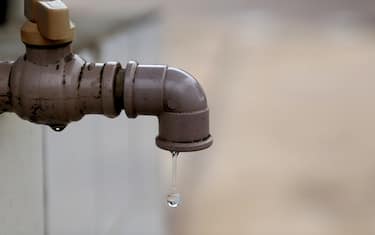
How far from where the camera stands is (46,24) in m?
0.53

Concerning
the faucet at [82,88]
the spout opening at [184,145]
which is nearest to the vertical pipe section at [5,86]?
the faucet at [82,88]

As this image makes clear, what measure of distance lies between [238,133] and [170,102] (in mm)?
848

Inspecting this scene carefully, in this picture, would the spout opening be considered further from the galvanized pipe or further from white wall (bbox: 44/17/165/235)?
white wall (bbox: 44/17/165/235)

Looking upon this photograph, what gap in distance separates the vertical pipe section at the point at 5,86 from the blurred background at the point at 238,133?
0.20 metres

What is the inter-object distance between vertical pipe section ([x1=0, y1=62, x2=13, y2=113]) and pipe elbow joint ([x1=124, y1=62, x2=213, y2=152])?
0.09 m

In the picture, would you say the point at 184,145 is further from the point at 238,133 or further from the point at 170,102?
the point at 238,133

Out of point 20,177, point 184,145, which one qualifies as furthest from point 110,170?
point 184,145

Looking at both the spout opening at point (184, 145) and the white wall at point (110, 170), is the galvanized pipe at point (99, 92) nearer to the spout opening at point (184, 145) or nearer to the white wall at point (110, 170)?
the spout opening at point (184, 145)

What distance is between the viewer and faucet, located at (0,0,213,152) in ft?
1.77

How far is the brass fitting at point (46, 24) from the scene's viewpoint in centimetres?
53

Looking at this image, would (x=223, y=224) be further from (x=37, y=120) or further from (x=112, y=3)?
(x=37, y=120)

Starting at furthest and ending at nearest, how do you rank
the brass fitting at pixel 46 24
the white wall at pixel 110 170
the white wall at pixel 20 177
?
the white wall at pixel 110 170 < the white wall at pixel 20 177 < the brass fitting at pixel 46 24

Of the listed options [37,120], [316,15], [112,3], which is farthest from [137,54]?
[316,15]

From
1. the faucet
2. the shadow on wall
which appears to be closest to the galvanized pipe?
the faucet
